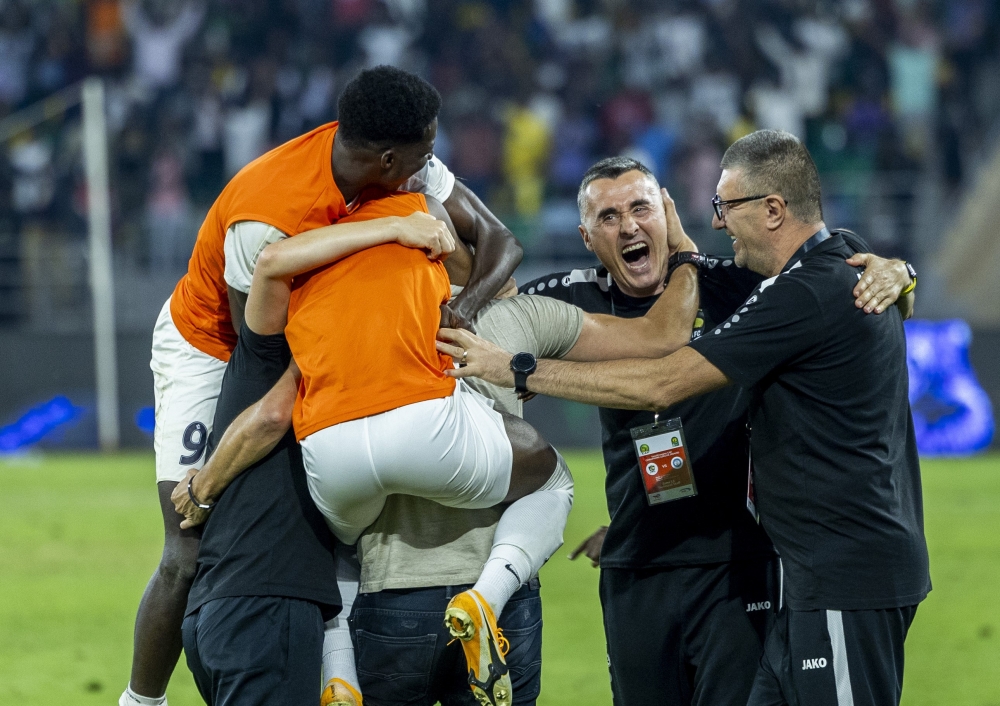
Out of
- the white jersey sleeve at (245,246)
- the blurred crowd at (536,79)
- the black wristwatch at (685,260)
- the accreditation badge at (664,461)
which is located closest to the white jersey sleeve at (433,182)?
the white jersey sleeve at (245,246)

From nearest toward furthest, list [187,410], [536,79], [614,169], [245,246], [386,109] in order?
[386,109] < [245,246] < [187,410] < [614,169] < [536,79]

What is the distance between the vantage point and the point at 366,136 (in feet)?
11.0

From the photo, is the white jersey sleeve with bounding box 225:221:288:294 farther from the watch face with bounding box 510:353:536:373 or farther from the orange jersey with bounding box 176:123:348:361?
the watch face with bounding box 510:353:536:373

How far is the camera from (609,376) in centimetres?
369

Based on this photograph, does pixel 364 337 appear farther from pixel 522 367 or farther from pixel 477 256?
pixel 477 256

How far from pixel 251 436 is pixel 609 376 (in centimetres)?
109

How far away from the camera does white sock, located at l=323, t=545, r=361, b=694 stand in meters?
3.51

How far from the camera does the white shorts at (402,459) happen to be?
316cm

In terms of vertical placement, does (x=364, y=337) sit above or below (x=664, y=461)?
above

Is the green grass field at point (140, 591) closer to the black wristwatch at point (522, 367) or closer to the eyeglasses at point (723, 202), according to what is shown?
the black wristwatch at point (522, 367)

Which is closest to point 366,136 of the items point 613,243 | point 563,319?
point 563,319

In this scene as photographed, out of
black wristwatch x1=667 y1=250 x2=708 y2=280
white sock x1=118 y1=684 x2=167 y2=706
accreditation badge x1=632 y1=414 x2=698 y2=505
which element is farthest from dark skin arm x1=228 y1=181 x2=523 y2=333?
white sock x1=118 y1=684 x2=167 y2=706

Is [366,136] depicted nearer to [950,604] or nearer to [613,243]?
[613,243]

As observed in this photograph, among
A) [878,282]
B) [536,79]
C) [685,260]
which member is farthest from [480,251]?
[536,79]
